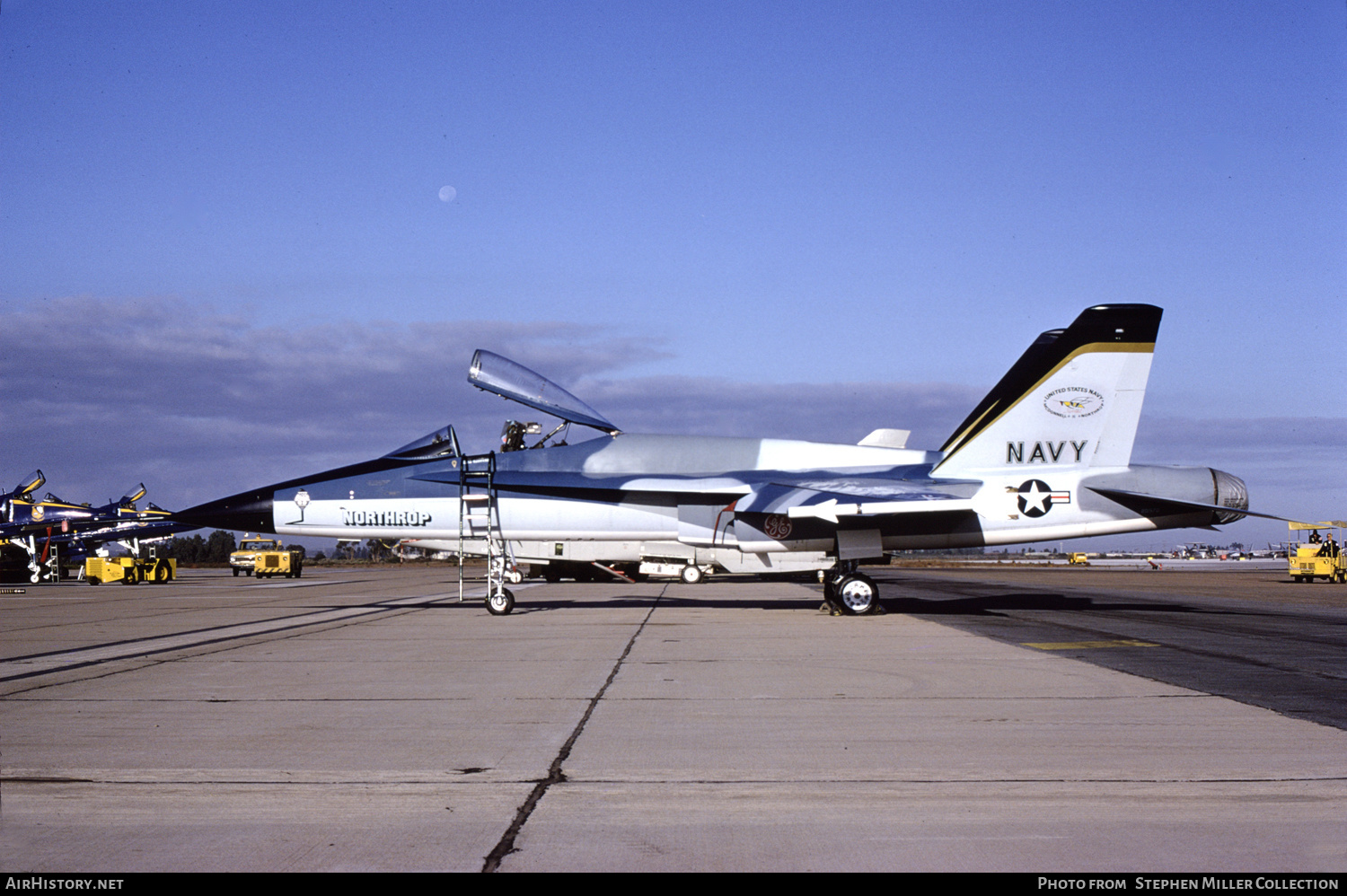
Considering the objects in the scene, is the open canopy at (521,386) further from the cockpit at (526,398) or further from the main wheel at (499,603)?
the main wheel at (499,603)

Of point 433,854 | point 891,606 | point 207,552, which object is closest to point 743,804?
point 433,854

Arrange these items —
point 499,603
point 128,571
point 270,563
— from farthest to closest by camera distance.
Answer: point 270,563 < point 128,571 < point 499,603

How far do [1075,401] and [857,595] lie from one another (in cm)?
486

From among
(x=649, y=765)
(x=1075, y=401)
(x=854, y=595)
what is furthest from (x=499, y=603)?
(x=649, y=765)

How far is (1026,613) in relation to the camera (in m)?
17.6

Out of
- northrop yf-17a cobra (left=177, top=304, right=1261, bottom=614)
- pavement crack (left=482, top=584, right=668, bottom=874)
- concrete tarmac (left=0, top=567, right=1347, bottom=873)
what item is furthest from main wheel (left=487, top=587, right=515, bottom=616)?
pavement crack (left=482, top=584, right=668, bottom=874)

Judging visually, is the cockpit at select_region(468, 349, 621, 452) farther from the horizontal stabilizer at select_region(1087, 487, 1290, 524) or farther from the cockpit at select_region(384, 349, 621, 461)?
the horizontal stabilizer at select_region(1087, 487, 1290, 524)

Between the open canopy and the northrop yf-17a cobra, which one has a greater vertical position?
the open canopy

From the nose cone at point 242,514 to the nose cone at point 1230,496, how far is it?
51.0 feet

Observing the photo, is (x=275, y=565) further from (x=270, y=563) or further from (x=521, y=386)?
(x=521, y=386)

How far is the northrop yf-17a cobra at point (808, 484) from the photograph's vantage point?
15.8m

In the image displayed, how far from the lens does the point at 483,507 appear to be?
1662 cm

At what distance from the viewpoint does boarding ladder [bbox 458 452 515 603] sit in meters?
16.5

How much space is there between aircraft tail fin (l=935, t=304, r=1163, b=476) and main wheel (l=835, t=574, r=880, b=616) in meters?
2.42
